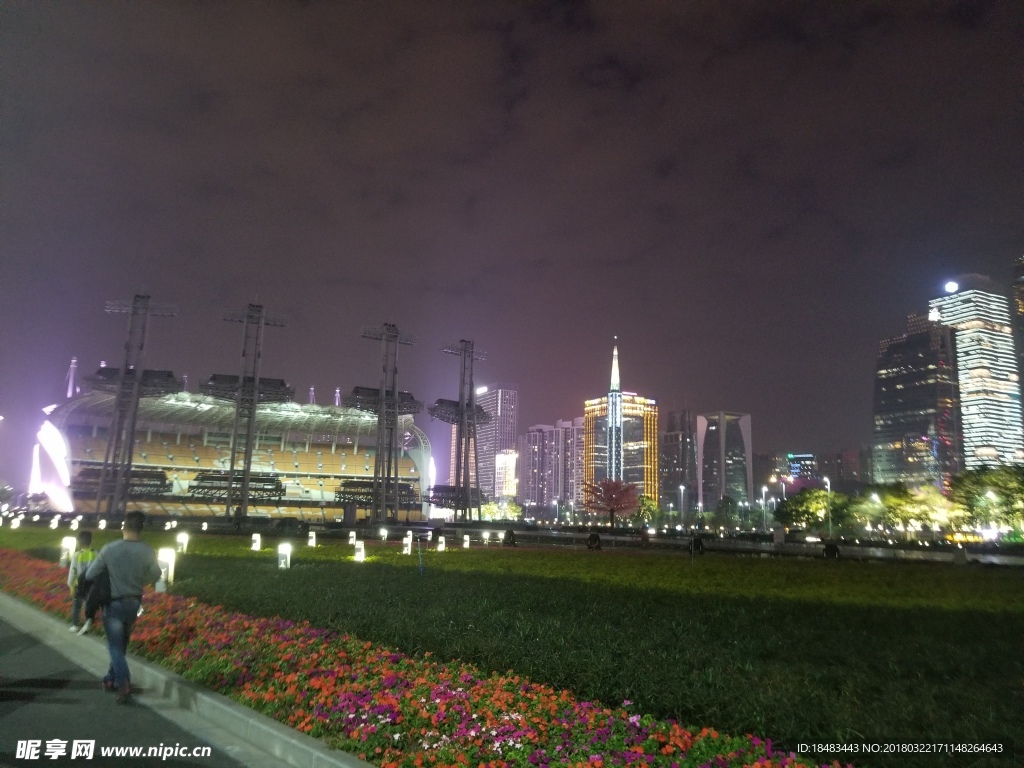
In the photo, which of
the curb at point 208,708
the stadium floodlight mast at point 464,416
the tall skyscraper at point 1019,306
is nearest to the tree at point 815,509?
the stadium floodlight mast at point 464,416

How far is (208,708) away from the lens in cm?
763

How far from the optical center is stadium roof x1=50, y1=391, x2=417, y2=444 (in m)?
115

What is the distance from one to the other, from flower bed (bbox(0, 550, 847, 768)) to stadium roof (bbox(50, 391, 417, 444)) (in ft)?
354

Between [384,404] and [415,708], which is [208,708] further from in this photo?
[384,404]

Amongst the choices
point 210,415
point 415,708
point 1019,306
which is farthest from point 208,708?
point 1019,306

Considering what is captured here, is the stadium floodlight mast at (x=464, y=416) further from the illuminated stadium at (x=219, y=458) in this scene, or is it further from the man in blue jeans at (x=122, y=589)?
the man in blue jeans at (x=122, y=589)

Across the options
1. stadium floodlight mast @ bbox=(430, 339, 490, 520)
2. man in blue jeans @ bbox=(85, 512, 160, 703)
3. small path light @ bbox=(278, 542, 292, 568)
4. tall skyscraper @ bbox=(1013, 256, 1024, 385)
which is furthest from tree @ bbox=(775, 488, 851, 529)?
tall skyscraper @ bbox=(1013, 256, 1024, 385)

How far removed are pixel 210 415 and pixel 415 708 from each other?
12662 centimetres

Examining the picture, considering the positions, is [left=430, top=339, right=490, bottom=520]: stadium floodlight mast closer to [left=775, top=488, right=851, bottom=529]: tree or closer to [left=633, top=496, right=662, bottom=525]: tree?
[left=775, top=488, right=851, bottom=529]: tree

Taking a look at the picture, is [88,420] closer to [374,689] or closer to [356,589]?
[356,589]

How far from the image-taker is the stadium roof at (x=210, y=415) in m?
115

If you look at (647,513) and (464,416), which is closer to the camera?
(464,416)

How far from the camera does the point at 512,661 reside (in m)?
8.26

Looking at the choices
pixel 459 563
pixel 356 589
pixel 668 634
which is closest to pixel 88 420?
pixel 459 563
